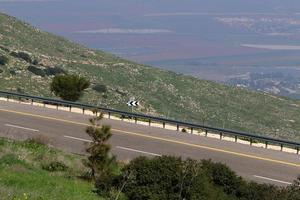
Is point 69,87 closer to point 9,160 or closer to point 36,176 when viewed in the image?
point 9,160

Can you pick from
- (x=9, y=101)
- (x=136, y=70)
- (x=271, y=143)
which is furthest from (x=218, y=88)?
(x=271, y=143)

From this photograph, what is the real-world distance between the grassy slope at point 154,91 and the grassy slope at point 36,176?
33.8 metres

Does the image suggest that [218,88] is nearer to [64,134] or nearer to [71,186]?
[64,134]

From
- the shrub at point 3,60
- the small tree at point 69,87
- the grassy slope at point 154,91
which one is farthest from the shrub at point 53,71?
the small tree at point 69,87

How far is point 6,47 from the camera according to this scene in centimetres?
7600

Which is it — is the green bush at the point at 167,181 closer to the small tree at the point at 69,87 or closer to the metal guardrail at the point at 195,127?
the metal guardrail at the point at 195,127

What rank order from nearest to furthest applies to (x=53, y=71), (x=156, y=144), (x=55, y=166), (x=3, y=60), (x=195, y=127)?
(x=55, y=166), (x=156, y=144), (x=195, y=127), (x=3, y=60), (x=53, y=71)

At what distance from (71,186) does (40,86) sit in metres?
45.1

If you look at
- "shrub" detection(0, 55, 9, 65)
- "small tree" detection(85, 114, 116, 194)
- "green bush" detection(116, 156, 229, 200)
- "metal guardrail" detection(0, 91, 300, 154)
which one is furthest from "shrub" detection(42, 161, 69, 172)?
"shrub" detection(0, 55, 9, 65)

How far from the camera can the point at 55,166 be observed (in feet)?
60.7

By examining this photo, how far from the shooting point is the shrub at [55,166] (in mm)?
18281

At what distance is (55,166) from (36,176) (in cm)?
291

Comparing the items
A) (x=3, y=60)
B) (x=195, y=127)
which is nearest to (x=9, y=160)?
(x=195, y=127)

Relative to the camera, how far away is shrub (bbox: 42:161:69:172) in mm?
18281
